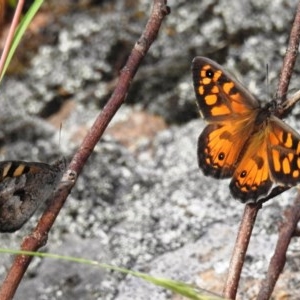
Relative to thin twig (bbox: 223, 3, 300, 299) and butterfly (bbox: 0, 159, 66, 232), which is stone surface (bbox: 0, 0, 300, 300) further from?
thin twig (bbox: 223, 3, 300, 299)

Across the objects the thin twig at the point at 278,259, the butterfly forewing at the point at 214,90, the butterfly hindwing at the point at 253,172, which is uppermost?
the butterfly forewing at the point at 214,90

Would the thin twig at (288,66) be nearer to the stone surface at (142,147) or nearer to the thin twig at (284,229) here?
the thin twig at (284,229)

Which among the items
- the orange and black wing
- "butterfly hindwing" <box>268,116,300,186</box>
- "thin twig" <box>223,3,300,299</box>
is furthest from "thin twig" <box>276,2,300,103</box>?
the orange and black wing

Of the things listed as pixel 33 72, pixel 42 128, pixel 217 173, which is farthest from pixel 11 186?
pixel 33 72

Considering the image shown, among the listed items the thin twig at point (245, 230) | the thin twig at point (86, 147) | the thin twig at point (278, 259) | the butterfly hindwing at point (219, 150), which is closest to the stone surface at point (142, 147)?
the butterfly hindwing at point (219, 150)

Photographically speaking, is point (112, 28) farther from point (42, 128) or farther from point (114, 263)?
point (114, 263)

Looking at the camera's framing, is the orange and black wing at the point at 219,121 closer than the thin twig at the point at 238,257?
No
